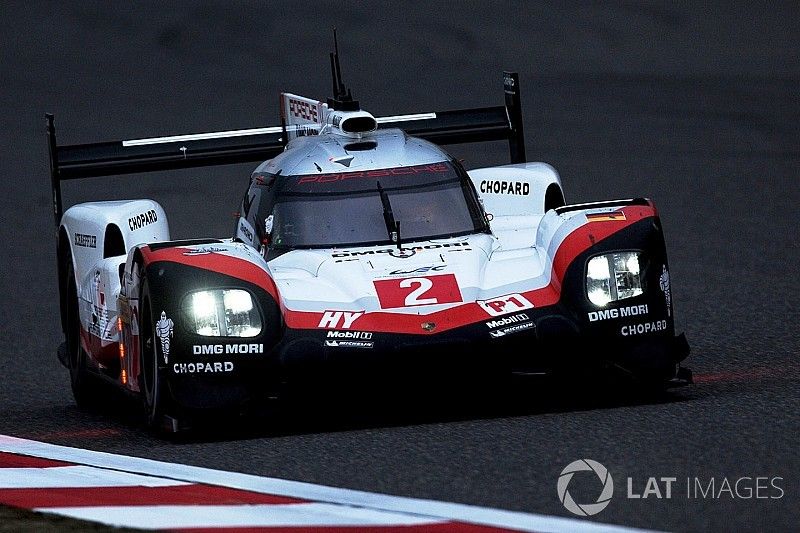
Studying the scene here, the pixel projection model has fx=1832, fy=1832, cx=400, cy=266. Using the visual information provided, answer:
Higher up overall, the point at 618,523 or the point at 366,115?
the point at 366,115

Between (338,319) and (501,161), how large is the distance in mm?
12007

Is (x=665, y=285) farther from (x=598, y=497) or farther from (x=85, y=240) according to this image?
(x=85, y=240)

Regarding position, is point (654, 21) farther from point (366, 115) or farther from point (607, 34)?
point (366, 115)

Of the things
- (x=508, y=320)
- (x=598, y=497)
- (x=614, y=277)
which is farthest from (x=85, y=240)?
(x=598, y=497)

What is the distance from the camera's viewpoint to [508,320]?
752 cm

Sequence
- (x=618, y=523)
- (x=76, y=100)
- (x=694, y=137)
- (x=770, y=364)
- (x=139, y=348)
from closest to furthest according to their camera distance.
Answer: (x=618, y=523) → (x=139, y=348) → (x=770, y=364) → (x=694, y=137) → (x=76, y=100)

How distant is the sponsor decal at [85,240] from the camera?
31.3 feet

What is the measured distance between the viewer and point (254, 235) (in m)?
8.93

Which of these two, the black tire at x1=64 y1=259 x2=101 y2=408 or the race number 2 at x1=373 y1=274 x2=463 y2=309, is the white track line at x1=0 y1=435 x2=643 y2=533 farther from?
the black tire at x1=64 y1=259 x2=101 y2=408

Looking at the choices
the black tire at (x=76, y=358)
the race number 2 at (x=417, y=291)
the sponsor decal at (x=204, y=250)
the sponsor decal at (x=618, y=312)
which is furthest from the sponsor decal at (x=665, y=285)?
the black tire at (x=76, y=358)

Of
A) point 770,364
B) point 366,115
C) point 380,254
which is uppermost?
point 366,115

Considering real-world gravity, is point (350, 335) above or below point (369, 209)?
below

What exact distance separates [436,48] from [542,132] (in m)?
5.58

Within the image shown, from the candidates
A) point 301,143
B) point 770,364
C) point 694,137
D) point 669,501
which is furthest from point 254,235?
point 694,137
